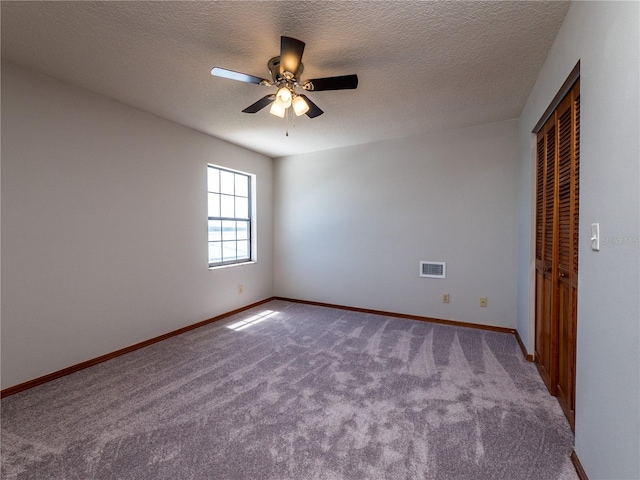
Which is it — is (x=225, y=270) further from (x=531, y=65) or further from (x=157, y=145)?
(x=531, y=65)

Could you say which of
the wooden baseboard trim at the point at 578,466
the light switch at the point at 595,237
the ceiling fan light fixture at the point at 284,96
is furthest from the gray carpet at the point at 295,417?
the ceiling fan light fixture at the point at 284,96

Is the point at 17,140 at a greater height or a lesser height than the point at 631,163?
greater

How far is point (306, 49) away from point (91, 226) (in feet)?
7.80

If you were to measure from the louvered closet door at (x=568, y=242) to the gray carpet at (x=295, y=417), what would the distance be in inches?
9.4

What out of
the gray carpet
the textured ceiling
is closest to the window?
A: the textured ceiling

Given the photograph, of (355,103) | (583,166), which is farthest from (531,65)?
(355,103)

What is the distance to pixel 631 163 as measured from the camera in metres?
1.04

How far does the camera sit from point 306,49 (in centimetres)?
197

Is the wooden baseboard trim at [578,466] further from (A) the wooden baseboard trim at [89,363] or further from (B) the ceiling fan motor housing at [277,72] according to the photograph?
(A) the wooden baseboard trim at [89,363]

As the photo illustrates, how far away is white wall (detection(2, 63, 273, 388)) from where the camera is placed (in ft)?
7.12

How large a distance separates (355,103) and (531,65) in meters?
1.39

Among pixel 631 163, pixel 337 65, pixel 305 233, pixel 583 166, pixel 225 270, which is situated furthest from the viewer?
pixel 305 233

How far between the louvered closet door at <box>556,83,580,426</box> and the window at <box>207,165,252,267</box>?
363 centimetres

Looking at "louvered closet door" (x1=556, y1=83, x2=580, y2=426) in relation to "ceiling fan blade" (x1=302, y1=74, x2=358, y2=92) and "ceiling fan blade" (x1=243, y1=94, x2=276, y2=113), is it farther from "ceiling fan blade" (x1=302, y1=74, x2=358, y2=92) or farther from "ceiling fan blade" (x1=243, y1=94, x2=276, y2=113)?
"ceiling fan blade" (x1=243, y1=94, x2=276, y2=113)
